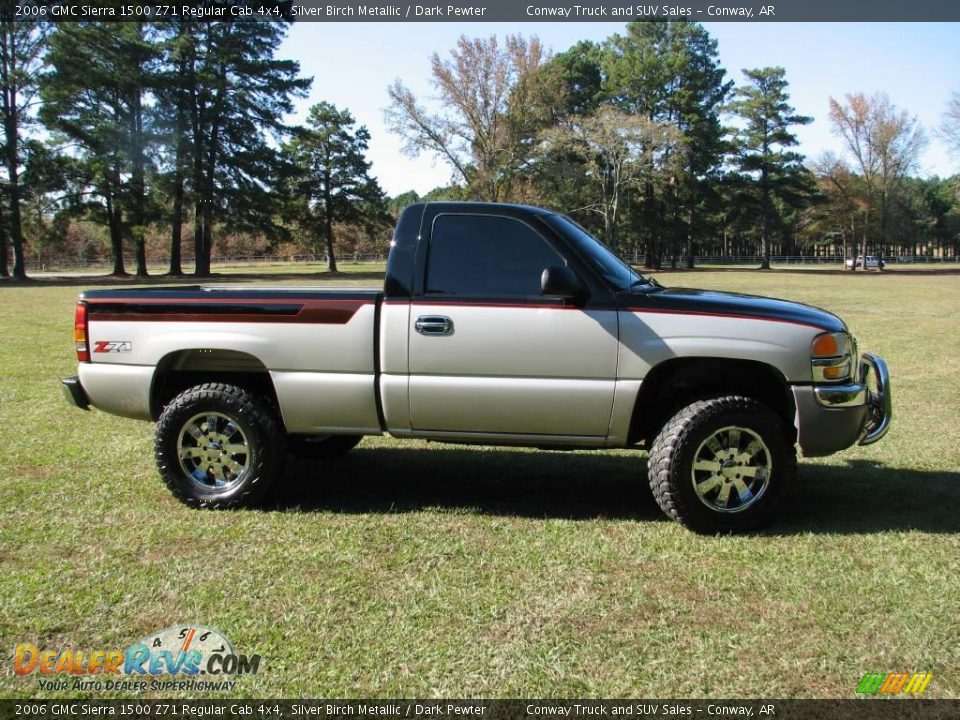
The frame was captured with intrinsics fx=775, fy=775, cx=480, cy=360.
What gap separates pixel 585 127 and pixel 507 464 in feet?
141

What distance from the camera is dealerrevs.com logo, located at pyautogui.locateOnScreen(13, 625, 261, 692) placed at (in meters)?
3.01

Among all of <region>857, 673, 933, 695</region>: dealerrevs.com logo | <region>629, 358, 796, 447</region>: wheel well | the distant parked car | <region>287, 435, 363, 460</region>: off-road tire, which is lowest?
<region>857, 673, 933, 695</region>: dealerrevs.com logo

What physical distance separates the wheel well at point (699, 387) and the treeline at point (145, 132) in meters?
45.7

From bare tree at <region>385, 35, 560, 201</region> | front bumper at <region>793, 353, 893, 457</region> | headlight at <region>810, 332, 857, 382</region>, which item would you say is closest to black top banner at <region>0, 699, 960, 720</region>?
front bumper at <region>793, 353, 893, 457</region>

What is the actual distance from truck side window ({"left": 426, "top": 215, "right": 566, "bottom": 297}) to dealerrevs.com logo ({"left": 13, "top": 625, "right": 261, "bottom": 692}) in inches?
92.5

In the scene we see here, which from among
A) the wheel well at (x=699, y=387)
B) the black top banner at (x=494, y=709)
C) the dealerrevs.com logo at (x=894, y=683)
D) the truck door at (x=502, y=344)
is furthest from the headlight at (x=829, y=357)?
the black top banner at (x=494, y=709)

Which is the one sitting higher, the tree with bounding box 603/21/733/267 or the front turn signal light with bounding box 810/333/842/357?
the tree with bounding box 603/21/733/267

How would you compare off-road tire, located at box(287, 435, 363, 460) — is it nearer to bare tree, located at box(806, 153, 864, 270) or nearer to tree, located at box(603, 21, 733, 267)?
tree, located at box(603, 21, 733, 267)

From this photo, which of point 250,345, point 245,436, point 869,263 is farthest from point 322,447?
point 869,263

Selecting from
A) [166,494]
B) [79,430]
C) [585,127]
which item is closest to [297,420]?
[166,494]

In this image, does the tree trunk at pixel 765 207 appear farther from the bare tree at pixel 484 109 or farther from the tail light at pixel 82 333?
the tail light at pixel 82 333

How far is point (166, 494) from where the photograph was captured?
17.5ft

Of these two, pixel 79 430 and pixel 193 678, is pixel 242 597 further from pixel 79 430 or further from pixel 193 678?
pixel 79 430

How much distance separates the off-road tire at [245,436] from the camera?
15.9ft
